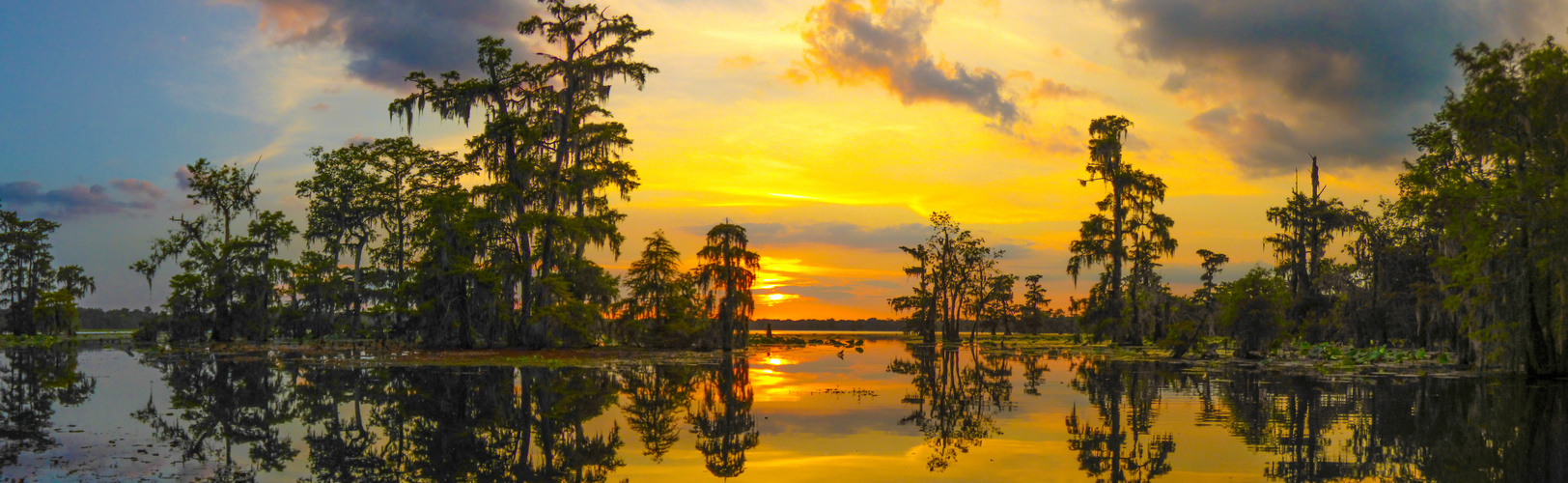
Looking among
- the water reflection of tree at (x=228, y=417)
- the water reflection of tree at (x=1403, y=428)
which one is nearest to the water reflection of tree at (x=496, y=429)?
the water reflection of tree at (x=228, y=417)

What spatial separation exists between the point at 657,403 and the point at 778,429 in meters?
5.20

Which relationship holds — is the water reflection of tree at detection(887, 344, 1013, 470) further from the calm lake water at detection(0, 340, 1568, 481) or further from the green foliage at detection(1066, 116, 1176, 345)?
the green foliage at detection(1066, 116, 1176, 345)

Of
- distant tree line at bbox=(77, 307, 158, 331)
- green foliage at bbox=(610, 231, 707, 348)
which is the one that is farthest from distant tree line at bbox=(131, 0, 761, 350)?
distant tree line at bbox=(77, 307, 158, 331)

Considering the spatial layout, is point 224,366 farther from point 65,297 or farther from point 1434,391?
point 65,297

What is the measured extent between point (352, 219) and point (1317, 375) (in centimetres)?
5329

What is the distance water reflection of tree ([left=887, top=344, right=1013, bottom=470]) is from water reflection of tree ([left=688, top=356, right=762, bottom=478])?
2.63 metres

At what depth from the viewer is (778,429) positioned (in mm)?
15719

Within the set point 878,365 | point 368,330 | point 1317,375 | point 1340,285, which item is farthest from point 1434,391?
point 368,330

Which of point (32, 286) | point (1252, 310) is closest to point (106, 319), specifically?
point (32, 286)

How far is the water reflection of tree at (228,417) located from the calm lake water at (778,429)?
0.08 m

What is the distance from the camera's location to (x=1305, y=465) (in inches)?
461

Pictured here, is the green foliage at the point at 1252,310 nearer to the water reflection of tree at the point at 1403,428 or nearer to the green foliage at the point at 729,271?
the water reflection of tree at the point at 1403,428

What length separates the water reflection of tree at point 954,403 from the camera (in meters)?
13.9

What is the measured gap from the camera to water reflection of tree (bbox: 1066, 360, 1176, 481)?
11477 millimetres
